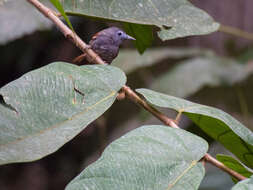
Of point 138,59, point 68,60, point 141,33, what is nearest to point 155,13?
point 141,33

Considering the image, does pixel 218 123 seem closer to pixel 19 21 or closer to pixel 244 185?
pixel 244 185

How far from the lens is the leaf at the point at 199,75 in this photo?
197 centimetres

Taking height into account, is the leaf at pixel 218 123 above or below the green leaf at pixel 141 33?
below

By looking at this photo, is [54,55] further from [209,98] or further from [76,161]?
[209,98]

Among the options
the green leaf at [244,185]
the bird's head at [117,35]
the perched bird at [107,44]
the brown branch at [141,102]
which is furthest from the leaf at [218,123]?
the bird's head at [117,35]

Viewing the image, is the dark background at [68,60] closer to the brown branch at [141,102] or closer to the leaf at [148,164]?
the brown branch at [141,102]

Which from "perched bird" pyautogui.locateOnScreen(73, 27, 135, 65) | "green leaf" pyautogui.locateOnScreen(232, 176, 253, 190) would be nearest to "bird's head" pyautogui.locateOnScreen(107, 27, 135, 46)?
"perched bird" pyautogui.locateOnScreen(73, 27, 135, 65)

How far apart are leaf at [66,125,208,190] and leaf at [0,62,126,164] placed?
67mm

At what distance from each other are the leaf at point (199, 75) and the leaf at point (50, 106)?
1284mm

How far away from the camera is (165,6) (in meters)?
0.94

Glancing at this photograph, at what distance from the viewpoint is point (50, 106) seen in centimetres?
62

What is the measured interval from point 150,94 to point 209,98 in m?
1.76

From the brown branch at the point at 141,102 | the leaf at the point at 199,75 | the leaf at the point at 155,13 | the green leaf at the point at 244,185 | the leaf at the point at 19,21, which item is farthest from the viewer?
the leaf at the point at 199,75

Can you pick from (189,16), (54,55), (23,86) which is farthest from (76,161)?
(23,86)
